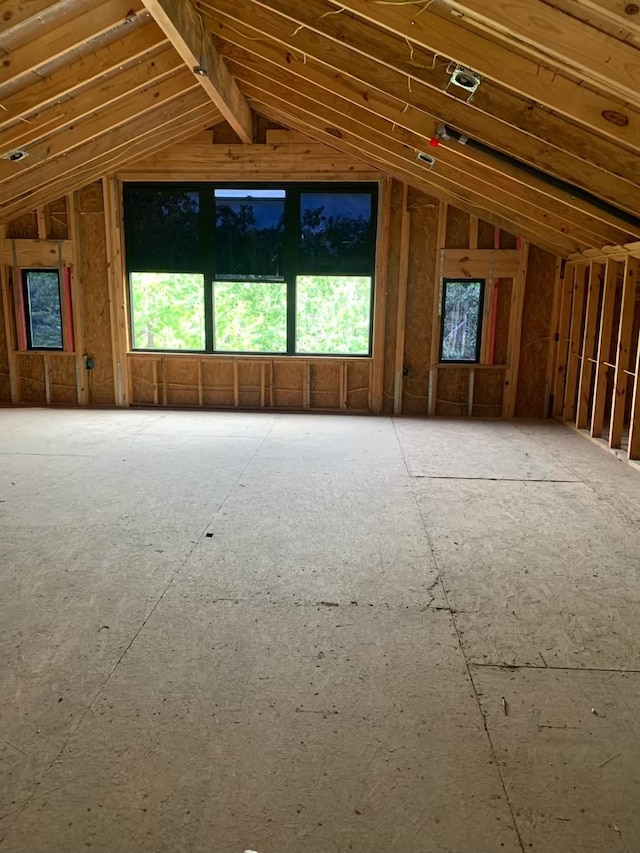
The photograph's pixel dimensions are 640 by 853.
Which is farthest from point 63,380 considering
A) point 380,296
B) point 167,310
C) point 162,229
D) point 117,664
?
point 117,664

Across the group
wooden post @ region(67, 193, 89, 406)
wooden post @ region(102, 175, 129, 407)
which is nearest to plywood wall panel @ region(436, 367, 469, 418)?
wooden post @ region(102, 175, 129, 407)

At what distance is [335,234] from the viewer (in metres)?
7.29

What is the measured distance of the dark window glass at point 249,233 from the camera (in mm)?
7281

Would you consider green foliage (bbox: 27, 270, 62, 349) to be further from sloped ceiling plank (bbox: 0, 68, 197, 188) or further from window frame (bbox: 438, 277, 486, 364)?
window frame (bbox: 438, 277, 486, 364)

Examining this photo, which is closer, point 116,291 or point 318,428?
point 318,428

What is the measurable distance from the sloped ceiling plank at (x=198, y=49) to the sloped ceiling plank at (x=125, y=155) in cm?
65

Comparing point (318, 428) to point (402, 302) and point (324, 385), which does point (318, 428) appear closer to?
point (324, 385)

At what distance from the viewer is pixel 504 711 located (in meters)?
2.05

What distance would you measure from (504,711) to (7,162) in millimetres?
6237

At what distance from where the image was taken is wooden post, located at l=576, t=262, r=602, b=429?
6.17 m

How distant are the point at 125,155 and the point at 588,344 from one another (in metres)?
5.64

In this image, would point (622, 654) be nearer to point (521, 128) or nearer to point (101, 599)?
point (101, 599)

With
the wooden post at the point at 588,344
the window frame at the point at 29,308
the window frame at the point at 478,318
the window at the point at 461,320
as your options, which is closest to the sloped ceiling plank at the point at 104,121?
the window frame at the point at 29,308

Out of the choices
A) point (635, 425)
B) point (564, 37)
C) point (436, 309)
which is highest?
point (564, 37)
